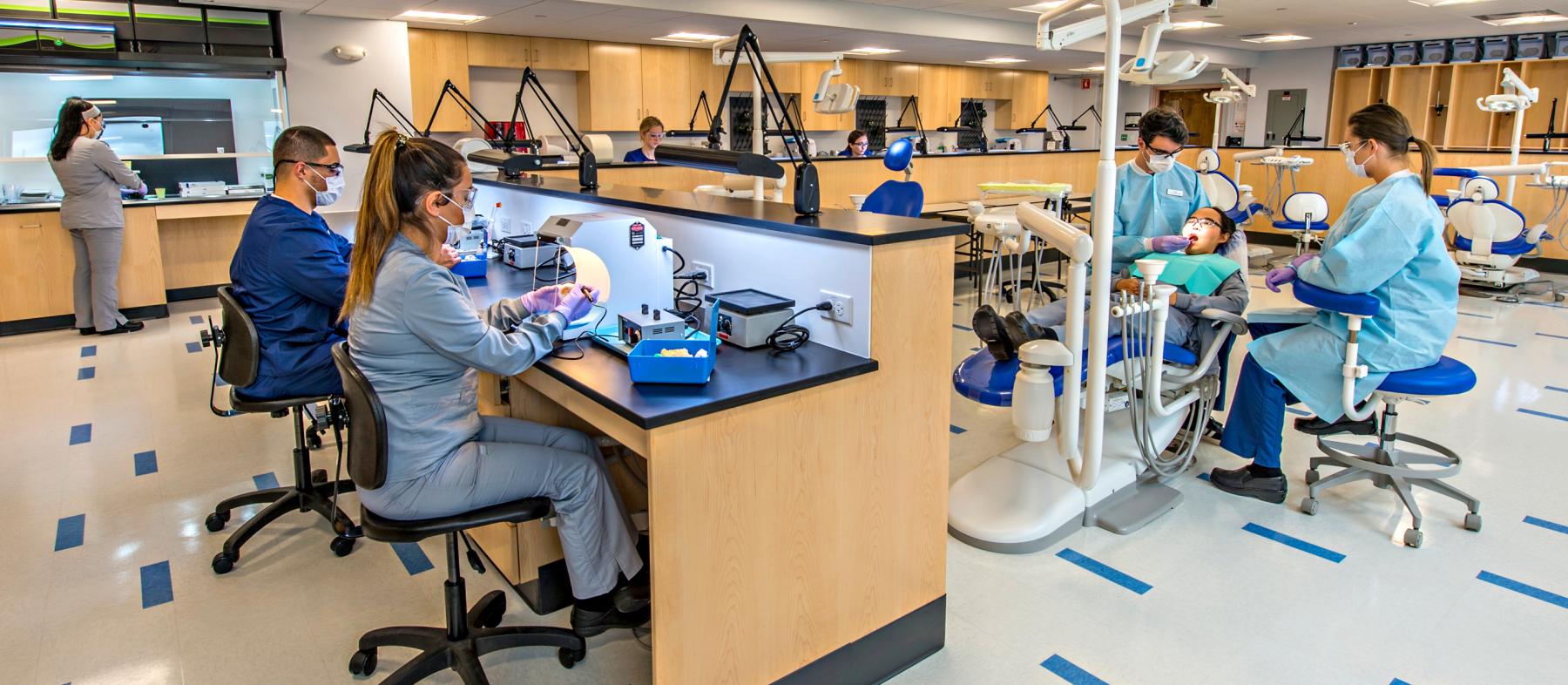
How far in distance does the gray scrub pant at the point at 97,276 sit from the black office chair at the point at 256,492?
3502mm

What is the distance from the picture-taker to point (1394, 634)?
91.4 inches

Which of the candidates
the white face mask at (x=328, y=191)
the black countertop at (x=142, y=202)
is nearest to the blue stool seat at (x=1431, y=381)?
the white face mask at (x=328, y=191)

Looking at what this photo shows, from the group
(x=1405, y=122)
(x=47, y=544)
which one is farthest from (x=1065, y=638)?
(x=47, y=544)

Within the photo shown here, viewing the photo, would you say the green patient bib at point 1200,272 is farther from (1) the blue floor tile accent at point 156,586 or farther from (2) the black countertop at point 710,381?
(1) the blue floor tile accent at point 156,586

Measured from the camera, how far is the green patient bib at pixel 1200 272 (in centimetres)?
315

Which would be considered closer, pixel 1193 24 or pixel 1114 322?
pixel 1114 322

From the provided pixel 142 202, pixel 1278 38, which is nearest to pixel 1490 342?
pixel 1278 38

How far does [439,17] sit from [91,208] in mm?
2819

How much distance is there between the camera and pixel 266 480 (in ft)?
11.1

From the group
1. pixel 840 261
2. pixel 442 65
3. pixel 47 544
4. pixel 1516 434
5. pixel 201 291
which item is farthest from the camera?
pixel 442 65

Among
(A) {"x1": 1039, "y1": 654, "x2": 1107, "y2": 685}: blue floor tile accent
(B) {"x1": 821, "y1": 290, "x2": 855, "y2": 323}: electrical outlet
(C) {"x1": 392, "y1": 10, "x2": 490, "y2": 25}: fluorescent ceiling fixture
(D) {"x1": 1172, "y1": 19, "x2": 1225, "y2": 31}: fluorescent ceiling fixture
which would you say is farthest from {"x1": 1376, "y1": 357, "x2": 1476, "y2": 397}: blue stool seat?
(D) {"x1": 1172, "y1": 19, "x2": 1225, "y2": 31}: fluorescent ceiling fixture

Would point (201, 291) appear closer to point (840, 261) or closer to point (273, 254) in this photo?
point (273, 254)

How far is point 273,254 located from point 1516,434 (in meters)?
4.81

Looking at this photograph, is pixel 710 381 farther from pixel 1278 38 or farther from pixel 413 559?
pixel 1278 38
